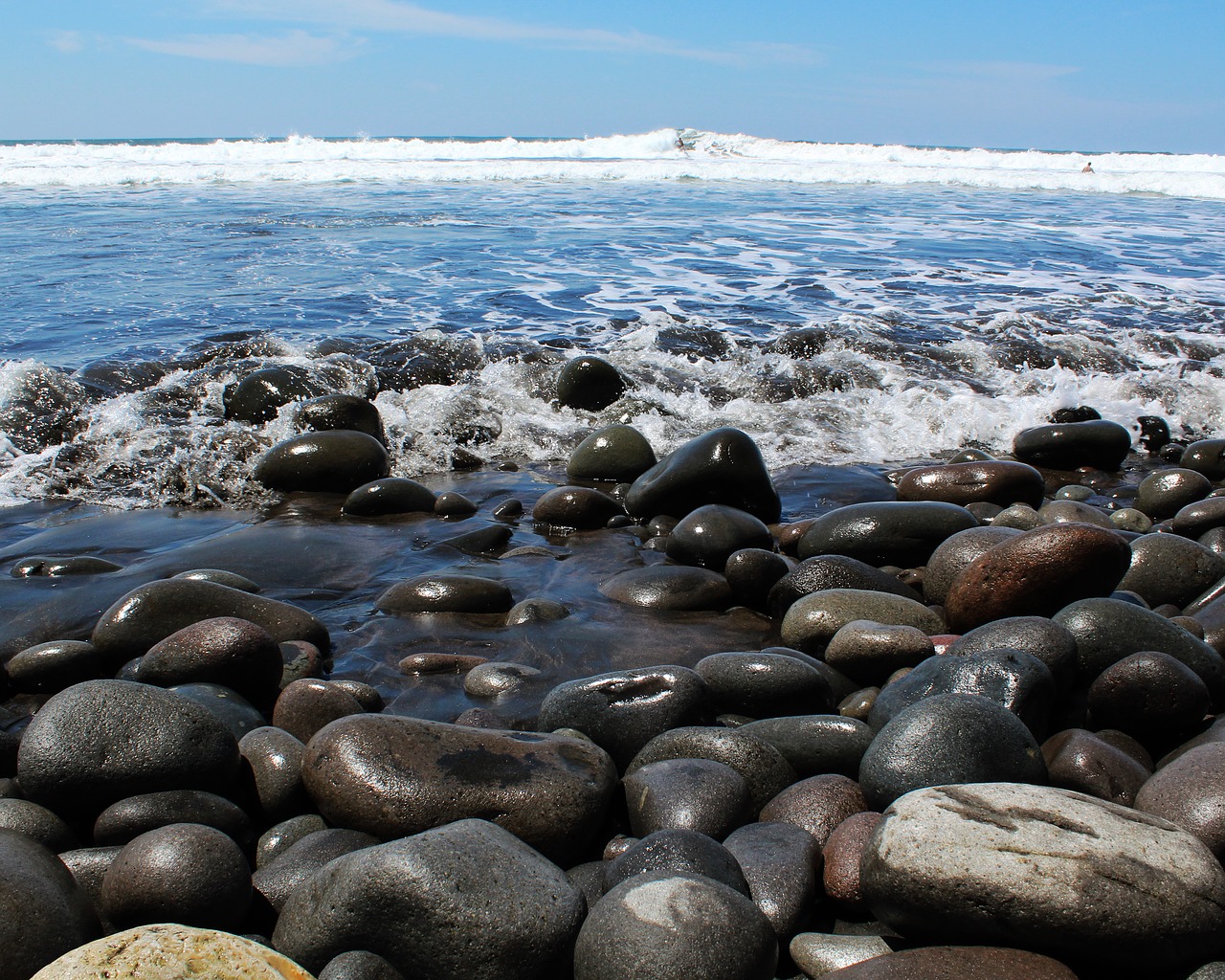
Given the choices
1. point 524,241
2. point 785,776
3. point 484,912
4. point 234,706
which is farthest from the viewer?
point 524,241

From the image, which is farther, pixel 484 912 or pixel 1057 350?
pixel 1057 350

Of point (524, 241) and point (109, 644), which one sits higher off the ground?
point (524, 241)

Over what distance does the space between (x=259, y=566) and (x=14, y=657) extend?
119 centimetres

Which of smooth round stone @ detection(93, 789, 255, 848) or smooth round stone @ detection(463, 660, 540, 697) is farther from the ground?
smooth round stone @ detection(93, 789, 255, 848)

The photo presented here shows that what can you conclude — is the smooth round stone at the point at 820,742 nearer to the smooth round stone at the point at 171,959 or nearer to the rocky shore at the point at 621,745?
the rocky shore at the point at 621,745

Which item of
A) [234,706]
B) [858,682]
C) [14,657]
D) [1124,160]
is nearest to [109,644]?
[14,657]

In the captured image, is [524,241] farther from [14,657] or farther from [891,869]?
[891,869]

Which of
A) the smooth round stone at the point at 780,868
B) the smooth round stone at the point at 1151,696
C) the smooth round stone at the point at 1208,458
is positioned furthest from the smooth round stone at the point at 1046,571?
the smooth round stone at the point at 1208,458

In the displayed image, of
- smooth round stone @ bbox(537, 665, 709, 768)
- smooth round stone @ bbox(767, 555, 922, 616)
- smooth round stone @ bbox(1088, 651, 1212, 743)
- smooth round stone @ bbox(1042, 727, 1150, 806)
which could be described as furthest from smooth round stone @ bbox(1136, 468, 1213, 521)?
smooth round stone @ bbox(537, 665, 709, 768)

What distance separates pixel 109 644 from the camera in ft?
11.0

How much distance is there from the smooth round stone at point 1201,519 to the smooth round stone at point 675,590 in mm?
2305

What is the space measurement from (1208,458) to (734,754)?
4.78m

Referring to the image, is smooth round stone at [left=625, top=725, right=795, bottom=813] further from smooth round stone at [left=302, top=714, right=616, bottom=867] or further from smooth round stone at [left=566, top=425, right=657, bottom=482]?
smooth round stone at [left=566, top=425, right=657, bottom=482]

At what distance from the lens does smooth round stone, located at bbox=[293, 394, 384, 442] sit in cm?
621
